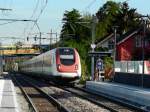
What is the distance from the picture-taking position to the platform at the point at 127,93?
81.9 ft

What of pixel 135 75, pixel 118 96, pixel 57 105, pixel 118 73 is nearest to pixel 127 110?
pixel 57 105

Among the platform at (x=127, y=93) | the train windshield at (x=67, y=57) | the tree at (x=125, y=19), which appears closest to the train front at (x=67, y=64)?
the train windshield at (x=67, y=57)

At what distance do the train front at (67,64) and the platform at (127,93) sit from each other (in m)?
1.55

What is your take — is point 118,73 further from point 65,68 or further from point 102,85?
point 102,85

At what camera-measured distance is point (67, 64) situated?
42.0 meters

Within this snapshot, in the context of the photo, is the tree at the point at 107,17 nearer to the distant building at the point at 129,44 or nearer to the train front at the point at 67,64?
the distant building at the point at 129,44

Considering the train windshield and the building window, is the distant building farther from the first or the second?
the train windshield

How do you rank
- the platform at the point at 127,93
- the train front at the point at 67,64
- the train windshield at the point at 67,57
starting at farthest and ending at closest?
the train windshield at the point at 67,57 → the train front at the point at 67,64 → the platform at the point at 127,93

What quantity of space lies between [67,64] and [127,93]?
13424mm

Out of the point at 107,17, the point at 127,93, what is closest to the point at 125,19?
the point at 107,17

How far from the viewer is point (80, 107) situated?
23797mm

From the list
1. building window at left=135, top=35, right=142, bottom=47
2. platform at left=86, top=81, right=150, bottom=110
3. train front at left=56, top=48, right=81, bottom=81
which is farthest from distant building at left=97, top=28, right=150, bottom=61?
platform at left=86, top=81, right=150, bottom=110

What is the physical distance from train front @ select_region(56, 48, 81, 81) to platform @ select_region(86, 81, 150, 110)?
5.08ft

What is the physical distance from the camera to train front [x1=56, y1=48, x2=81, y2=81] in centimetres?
4181
